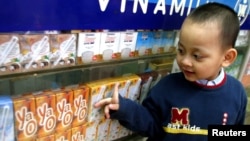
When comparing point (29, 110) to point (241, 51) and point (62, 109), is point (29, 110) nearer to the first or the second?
point (62, 109)

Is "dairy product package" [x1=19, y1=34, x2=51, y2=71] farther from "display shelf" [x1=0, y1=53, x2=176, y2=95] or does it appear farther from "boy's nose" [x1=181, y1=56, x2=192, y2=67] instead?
"boy's nose" [x1=181, y1=56, x2=192, y2=67]

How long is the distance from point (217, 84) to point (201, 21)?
0.90 ft

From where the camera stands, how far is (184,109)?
0.99m

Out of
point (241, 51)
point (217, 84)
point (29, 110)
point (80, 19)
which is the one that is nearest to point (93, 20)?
point (80, 19)

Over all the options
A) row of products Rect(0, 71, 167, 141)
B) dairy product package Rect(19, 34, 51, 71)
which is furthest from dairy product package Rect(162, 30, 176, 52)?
dairy product package Rect(19, 34, 51, 71)

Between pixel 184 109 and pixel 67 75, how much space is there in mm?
434

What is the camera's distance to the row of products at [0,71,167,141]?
2.46 ft

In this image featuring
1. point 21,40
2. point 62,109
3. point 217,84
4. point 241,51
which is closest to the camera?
point 21,40

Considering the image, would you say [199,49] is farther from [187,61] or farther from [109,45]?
[109,45]

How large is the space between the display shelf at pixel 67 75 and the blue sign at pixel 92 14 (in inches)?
5.8

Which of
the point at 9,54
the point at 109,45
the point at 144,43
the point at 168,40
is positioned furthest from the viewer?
the point at 168,40

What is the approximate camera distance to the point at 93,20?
2.65 ft

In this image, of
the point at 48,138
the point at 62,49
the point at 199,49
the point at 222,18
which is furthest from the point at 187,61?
the point at 48,138

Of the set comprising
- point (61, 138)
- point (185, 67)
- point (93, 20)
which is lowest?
point (61, 138)
